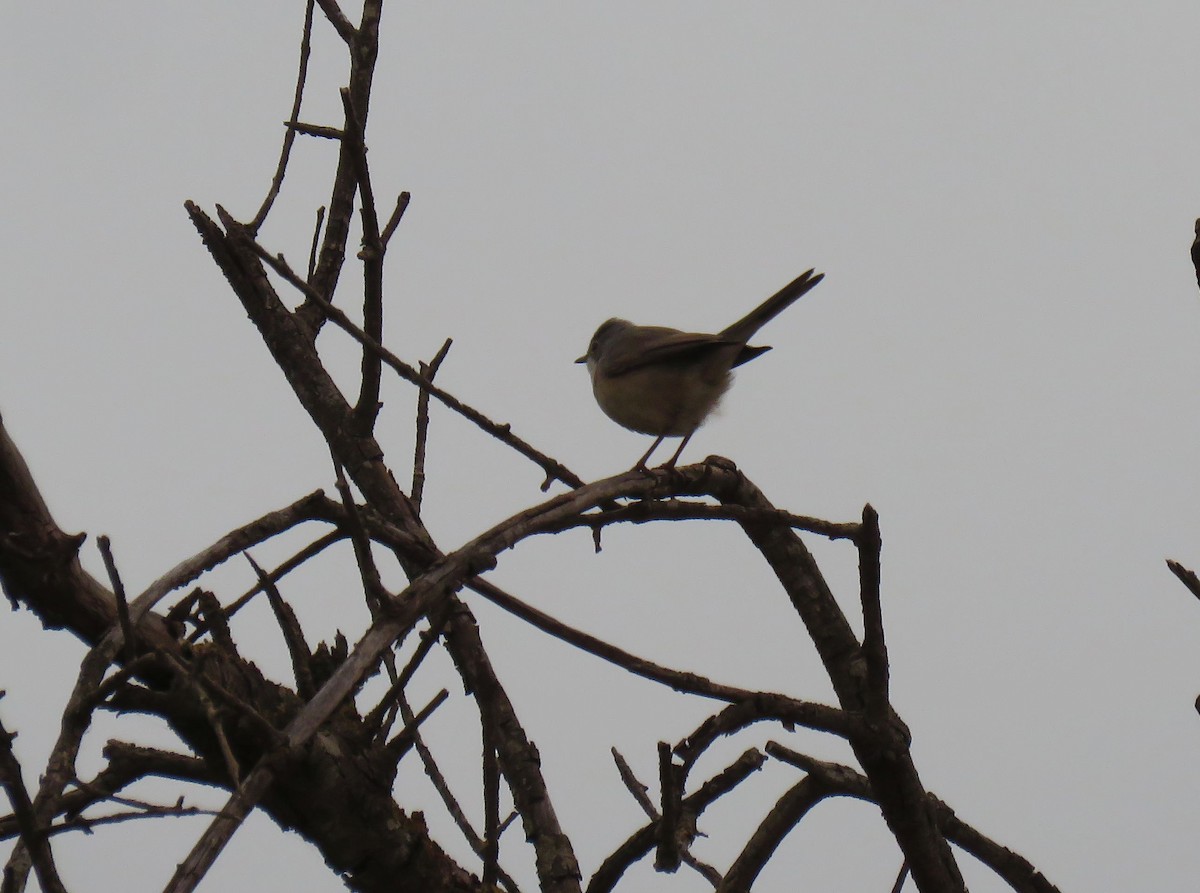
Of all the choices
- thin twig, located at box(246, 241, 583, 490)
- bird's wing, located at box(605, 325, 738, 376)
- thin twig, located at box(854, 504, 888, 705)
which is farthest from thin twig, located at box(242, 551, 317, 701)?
bird's wing, located at box(605, 325, 738, 376)

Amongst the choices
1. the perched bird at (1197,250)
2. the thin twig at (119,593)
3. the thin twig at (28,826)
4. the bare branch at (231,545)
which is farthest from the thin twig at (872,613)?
the thin twig at (28,826)

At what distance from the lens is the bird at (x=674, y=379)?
5711 millimetres

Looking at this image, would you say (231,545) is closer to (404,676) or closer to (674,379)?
(404,676)

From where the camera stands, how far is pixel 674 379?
5.83 m

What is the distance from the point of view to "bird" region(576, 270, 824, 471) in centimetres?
571

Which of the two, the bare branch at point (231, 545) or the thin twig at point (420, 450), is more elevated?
the thin twig at point (420, 450)

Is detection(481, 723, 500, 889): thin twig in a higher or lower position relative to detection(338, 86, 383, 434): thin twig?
lower

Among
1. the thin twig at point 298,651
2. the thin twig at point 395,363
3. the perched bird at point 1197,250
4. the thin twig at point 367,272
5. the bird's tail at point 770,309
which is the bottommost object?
the thin twig at point 298,651

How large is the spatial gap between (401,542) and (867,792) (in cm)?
150

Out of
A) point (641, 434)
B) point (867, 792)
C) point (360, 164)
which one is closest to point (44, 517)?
point (360, 164)

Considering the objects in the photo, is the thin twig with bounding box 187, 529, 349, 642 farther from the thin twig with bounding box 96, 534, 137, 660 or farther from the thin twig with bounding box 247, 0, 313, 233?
the thin twig with bounding box 247, 0, 313, 233

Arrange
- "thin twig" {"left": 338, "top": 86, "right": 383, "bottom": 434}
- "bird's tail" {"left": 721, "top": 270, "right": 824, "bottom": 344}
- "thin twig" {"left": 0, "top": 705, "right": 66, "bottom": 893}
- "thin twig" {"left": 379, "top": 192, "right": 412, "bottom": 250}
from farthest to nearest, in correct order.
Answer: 1. "bird's tail" {"left": 721, "top": 270, "right": 824, "bottom": 344}
2. "thin twig" {"left": 379, "top": 192, "right": 412, "bottom": 250}
3. "thin twig" {"left": 338, "top": 86, "right": 383, "bottom": 434}
4. "thin twig" {"left": 0, "top": 705, "right": 66, "bottom": 893}

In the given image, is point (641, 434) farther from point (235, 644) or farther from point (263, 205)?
point (235, 644)

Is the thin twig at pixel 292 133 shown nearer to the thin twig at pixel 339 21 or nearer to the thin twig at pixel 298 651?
the thin twig at pixel 339 21
